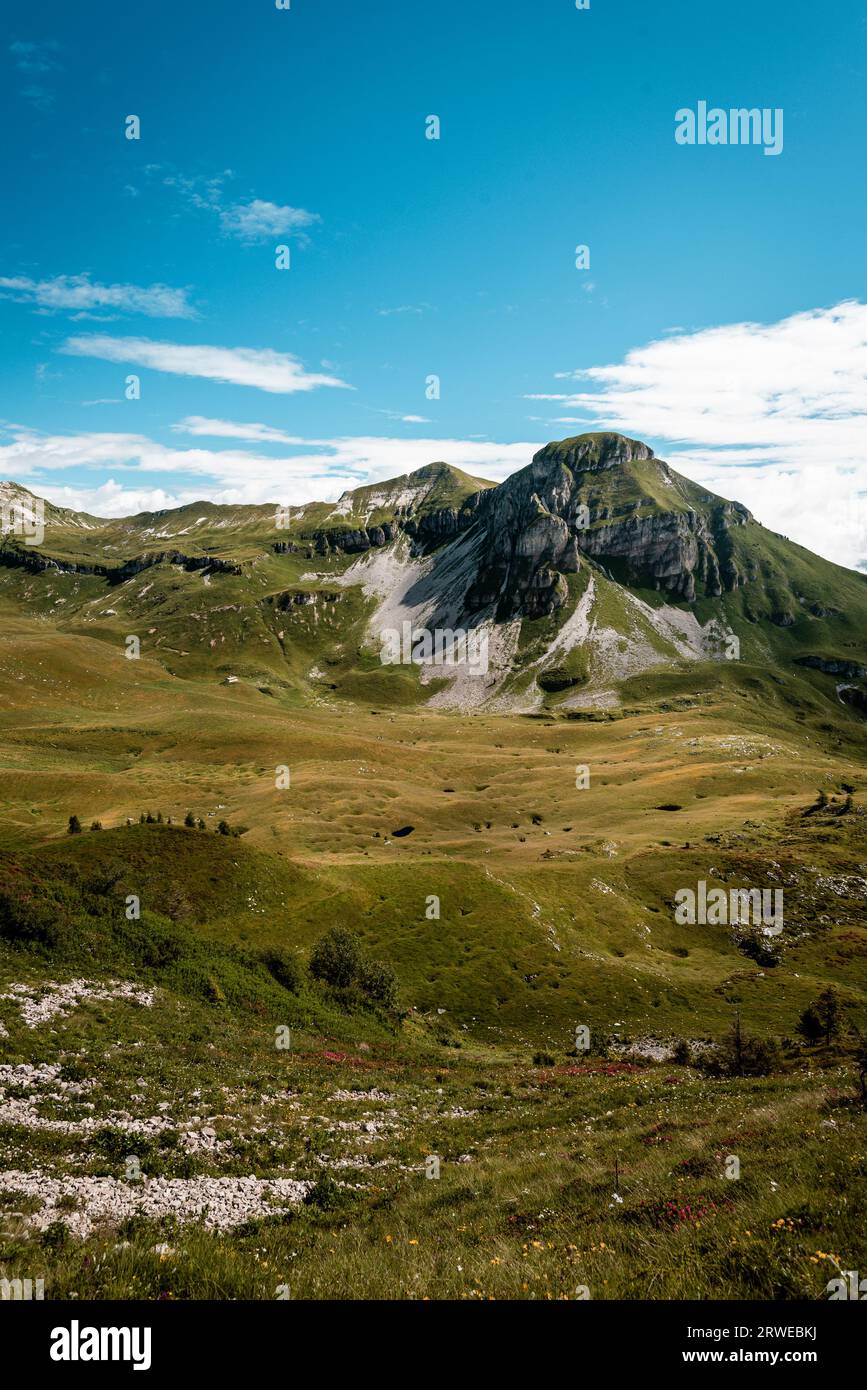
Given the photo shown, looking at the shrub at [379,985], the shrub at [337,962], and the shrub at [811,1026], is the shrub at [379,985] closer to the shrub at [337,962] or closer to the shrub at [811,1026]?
the shrub at [337,962]

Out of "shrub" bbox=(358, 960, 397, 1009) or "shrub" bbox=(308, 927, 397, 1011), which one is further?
"shrub" bbox=(358, 960, 397, 1009)

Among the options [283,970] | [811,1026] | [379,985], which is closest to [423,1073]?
[379,985]

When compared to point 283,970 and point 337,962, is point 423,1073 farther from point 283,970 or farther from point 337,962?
point 283,970

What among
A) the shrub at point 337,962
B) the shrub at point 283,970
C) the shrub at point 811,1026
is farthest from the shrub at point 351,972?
the shrub at point 811,1026

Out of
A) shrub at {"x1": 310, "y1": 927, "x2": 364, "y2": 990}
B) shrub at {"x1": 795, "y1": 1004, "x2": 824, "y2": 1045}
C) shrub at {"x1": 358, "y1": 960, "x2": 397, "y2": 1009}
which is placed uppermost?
shrub at {"x1": 310, "y1": 927, "x2": 364, "y2": 990}

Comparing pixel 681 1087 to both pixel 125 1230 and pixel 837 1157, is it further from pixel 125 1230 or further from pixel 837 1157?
pixel 125 1230

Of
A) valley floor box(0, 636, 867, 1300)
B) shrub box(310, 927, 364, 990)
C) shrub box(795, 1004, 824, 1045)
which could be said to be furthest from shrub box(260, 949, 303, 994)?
shrub box(795, 1004, 824, 1045)

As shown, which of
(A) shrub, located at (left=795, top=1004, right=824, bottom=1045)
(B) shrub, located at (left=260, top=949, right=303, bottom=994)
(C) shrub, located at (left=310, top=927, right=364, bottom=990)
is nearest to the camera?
(B) shrub, located at (left=260, top=949, right=303, bottom=994)

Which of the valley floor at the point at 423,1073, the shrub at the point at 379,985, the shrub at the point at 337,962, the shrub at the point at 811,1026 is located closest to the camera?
the valley floor at the point at 423,1073

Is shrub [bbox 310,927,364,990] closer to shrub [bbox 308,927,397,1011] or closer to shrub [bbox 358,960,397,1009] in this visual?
shrub [bbox 308,927,397,1011]

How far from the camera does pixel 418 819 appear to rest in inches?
4230

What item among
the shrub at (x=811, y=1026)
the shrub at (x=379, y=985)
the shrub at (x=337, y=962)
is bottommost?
the shrub at (x=811, y=1026)

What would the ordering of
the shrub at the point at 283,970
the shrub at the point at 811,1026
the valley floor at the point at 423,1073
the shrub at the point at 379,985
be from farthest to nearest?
the shrub at the point at 379,985 < the shrub at the point at 811,1026 < the shrub at the point at 283,970 < the valley floor at the point at 423,1073
